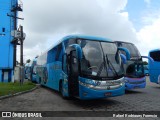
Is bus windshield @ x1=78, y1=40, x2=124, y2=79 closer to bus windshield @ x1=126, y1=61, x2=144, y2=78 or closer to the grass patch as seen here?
bus windshield @ x1=126, y1=61, x2=144, y2=78

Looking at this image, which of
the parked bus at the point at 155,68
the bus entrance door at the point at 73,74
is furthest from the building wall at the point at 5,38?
the bus entrance door at the point at 73,74

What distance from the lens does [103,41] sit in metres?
13.3

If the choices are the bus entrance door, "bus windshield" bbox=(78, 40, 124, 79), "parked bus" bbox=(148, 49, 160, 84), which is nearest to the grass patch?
the bus entrance door

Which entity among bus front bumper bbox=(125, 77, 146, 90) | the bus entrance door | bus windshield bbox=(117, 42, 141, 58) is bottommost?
bus front bumper bbox=(125, 77, 146, 90)

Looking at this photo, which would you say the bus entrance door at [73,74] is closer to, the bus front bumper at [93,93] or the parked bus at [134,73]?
the bus front bumper at [93,93]

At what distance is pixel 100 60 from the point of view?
1242 cm

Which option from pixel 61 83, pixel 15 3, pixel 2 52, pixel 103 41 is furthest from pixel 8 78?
pixel 103 41

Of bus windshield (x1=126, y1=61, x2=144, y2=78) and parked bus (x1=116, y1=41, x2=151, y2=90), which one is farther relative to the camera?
bus windshield (x1=126, y1=61, x2=144, y2=78)

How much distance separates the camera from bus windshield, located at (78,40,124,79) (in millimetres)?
12117

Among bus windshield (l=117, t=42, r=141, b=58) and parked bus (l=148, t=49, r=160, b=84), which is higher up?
bus windshield (l=117, t=42, r=141, b=58)

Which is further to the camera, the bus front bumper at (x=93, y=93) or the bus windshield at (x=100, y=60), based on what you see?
the bus windshield at (x=100, y=60)

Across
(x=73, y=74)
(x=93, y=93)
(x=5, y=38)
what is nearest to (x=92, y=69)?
(x=93, y=93)

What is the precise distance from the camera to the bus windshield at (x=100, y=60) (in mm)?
12117

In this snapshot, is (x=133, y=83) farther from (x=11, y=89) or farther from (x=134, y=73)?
(x=11, y=89)
